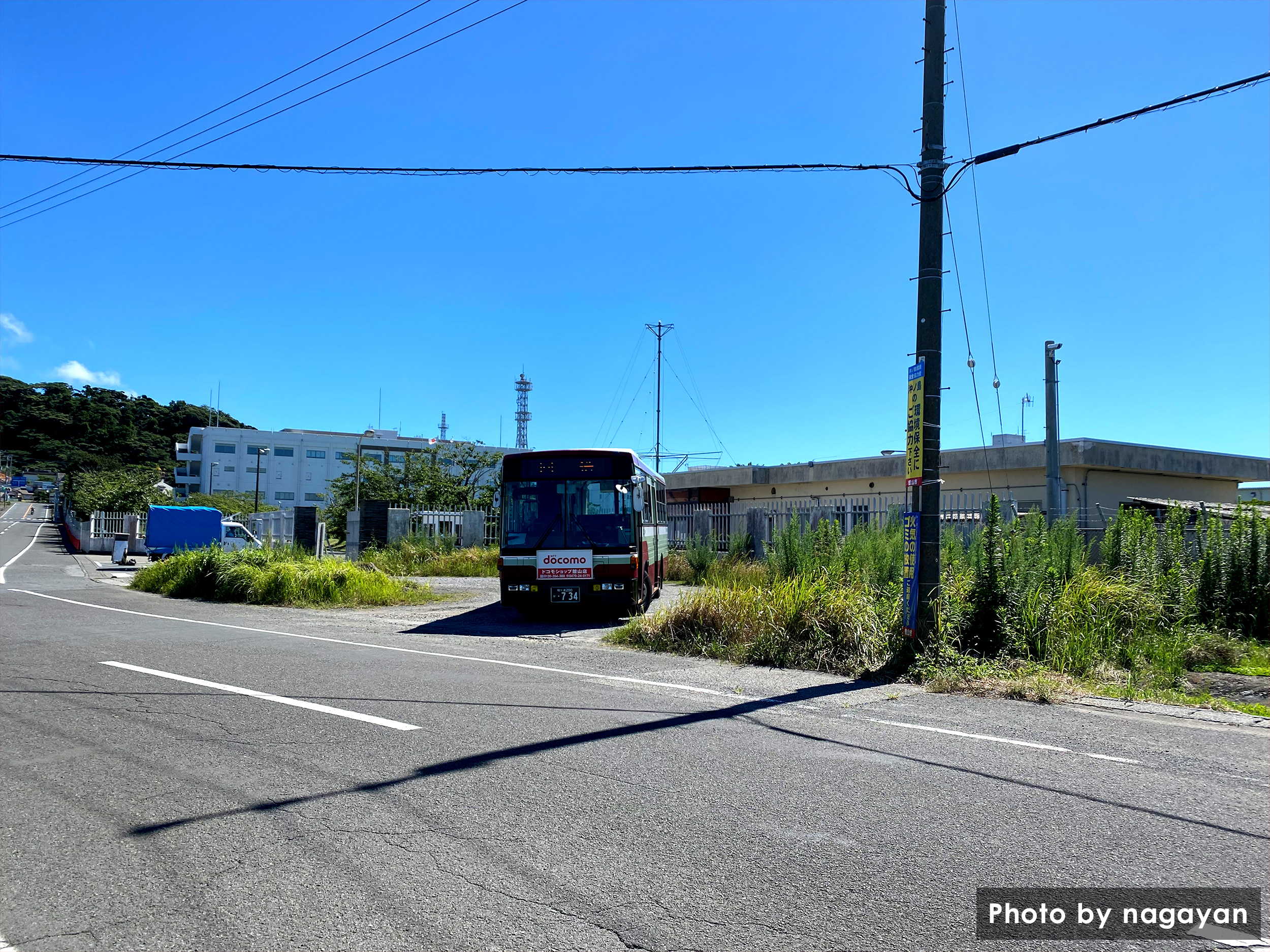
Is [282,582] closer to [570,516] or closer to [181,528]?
[570,516]

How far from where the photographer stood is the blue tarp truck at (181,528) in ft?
115

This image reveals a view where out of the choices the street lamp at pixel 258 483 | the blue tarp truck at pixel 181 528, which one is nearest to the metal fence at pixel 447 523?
the blue tarp truck at pixel 181 528

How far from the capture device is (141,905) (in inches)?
138

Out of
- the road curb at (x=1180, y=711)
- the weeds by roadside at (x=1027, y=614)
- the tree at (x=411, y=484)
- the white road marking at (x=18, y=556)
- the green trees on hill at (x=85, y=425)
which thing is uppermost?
the green trees on hill at (x=85, y=425)

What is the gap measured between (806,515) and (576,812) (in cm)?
1798

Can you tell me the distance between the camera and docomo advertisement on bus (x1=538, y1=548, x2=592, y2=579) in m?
14.1

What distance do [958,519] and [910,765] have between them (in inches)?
575

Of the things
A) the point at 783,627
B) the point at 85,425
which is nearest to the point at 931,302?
the point at 783,627

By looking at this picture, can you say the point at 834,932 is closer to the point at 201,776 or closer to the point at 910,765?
the point at 910,765

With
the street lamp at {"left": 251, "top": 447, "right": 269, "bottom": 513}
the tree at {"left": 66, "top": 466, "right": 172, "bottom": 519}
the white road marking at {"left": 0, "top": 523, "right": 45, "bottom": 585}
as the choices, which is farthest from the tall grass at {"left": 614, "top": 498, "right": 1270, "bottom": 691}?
the tree at {"left": 66, "top": 466, "right": 172, "bottom": 519}

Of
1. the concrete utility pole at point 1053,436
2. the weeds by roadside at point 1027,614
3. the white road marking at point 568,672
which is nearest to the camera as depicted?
the white road marking at point 568,672

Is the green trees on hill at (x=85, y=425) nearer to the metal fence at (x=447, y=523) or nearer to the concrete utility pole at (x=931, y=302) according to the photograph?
the metal fence at (x=447, y=523)

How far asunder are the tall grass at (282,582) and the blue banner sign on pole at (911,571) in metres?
11.5

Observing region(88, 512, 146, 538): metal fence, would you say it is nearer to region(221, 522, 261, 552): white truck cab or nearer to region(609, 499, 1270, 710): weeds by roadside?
region(221, 522, 261, 552): white truck cab
